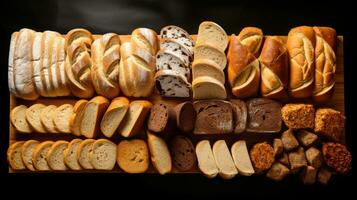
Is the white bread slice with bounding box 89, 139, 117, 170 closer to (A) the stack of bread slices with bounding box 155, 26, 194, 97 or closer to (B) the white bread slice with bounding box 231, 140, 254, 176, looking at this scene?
(A) the stack of bread slices with bounding box 155, 26, 194, 97

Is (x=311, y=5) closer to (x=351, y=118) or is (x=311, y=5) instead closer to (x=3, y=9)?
(x=351, y=118)

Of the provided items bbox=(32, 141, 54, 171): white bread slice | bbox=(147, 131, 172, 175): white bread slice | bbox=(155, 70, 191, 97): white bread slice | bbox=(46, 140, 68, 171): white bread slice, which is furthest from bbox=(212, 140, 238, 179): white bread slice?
bbox=(32, 141, 54, 171): white bread slice

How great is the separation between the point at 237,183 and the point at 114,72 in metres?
1.41

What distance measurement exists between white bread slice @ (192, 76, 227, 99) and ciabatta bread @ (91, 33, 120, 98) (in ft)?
1.95

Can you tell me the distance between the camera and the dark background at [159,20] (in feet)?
9.63

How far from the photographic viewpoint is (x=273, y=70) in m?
2.52

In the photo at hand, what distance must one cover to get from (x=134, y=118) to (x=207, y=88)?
1.93 feet

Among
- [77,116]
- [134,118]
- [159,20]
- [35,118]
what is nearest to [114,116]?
[134,118]

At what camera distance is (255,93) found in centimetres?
262

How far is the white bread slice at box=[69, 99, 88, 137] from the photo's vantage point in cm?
256

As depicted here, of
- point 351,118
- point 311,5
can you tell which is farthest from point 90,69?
point 351,118

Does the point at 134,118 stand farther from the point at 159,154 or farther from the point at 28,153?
the point at 28,153

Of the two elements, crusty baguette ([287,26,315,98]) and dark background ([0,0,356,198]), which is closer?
crusty baguette ([287,26,315,98])

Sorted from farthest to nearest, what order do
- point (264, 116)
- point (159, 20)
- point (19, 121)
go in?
1. point (159, 20)
2. point (19, 121)
3. point (264, 116)
